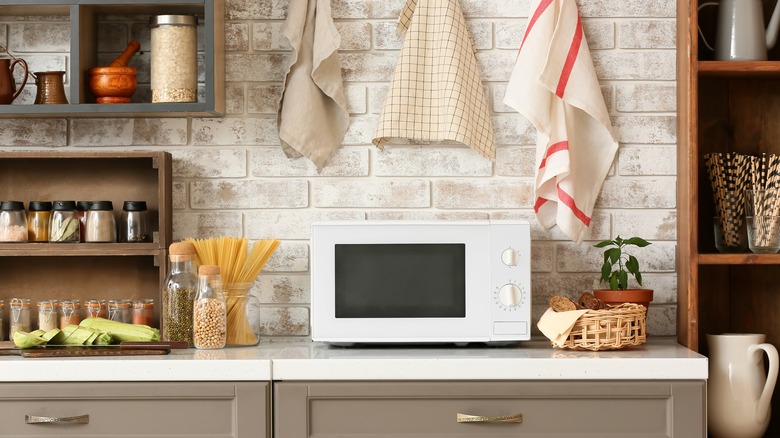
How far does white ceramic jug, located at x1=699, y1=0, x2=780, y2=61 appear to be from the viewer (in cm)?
207

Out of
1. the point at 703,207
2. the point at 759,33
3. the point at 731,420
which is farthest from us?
the point at 703,207

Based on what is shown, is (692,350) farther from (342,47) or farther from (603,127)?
(342,47)

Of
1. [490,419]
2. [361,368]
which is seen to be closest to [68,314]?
[361,368]

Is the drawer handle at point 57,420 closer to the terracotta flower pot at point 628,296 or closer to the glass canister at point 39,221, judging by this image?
the glass canister at point 39,221

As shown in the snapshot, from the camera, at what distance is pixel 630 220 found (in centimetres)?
227

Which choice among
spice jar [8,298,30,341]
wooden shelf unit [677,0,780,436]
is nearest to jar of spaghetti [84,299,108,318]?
spice jar [8,298,30,341]

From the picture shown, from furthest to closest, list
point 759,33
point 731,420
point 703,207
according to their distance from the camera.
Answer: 1. point 703,207
2. point 759,33
3. point 731,420

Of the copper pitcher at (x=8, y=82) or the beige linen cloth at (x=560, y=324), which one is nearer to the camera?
the beige linen cloth at (x=560, y=324)

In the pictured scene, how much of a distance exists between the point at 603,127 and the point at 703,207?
1.11ft

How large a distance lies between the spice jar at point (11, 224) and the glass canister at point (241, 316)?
54cm

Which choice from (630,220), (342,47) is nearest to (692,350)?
(630,220)

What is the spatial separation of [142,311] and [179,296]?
188 millimetres

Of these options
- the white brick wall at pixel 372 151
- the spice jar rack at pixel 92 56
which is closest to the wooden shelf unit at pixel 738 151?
the white brick wall at pixel 372 151

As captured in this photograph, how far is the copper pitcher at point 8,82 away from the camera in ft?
6.99
